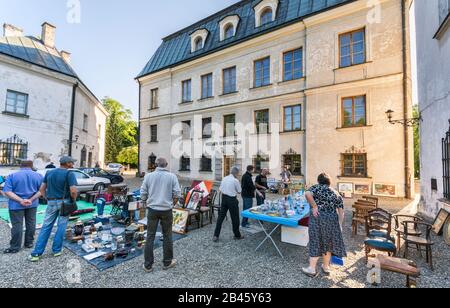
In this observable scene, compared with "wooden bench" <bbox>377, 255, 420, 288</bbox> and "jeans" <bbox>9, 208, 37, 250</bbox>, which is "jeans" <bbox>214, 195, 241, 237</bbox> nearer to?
"wooden bench" <bbox>377, 255, 420, 288</bbox>

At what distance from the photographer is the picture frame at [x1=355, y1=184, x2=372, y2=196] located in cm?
1141

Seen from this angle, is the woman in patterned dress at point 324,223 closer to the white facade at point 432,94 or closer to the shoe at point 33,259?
the white facade at point 432,94

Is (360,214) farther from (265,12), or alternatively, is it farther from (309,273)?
(265,12)

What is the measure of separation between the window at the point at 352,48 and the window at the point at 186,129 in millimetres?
12313

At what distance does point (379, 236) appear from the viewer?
440cm

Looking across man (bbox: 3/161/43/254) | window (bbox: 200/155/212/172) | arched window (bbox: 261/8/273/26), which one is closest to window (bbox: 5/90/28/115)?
→ window (bbox: 200/155/212/172)

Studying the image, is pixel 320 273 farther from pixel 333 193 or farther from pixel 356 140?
pixel 356 140

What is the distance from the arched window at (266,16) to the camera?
15.5m

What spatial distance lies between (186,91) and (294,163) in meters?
11.7

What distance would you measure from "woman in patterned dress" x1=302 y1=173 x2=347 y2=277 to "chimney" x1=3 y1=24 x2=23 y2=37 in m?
23.0

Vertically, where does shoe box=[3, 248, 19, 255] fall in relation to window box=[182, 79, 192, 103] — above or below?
below

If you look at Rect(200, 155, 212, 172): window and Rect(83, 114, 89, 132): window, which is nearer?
Rect(200, 155, 212, 172): window

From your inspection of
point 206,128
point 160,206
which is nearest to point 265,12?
point 206,128

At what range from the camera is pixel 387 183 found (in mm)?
11016
